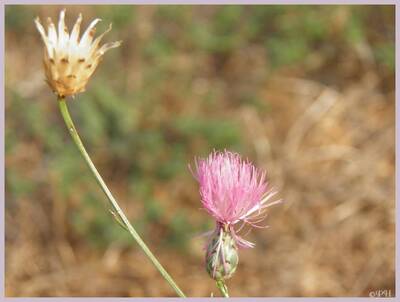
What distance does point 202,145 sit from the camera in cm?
360

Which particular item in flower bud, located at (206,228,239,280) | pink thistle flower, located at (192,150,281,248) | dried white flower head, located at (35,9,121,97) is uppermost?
dried white flower head, located at (35,9,121,97)

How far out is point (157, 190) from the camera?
3.60m

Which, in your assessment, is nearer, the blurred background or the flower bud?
the flower bud

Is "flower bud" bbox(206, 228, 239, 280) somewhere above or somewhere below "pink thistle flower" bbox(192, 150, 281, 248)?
below

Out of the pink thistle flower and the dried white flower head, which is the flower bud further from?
the dried white flower head

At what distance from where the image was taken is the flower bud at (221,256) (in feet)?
3.84

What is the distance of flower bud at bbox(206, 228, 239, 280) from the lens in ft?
3.84

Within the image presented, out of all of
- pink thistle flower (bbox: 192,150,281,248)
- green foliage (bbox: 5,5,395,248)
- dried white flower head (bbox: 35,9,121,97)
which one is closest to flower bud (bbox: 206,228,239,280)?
pink thistle flower (bbox: 192,150,281,248)

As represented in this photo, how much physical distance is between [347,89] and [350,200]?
818mm

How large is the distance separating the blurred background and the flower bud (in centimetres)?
207

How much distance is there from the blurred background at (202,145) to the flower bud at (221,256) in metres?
2.07

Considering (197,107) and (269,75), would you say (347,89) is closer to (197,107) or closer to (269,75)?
(269,75)

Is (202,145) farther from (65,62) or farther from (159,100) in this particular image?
(65,62)

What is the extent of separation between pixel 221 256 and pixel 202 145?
7.98 feet
